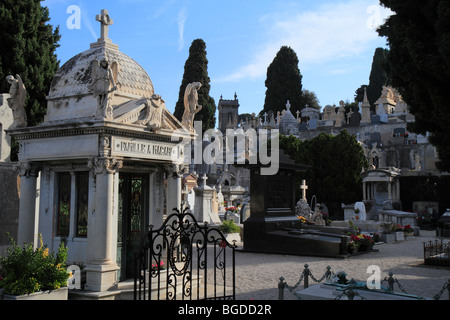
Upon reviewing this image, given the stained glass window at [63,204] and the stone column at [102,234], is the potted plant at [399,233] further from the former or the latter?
the stained glass window at [63,204]

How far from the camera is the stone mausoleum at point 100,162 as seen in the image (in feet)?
24.7

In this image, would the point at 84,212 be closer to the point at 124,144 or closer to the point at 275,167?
the point at 124,144

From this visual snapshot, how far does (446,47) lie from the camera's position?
7781 millimetres

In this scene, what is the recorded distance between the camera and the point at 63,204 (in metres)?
8.52

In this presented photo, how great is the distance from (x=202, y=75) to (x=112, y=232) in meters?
53.6

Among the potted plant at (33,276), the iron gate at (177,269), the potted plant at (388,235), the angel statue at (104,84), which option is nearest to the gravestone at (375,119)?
the potted plant at (388,235)

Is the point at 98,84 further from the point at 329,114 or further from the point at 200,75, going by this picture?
the point at 329,114

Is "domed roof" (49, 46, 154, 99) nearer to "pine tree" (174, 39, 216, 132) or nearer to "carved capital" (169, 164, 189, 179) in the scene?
"carved capital" (169, 164, 189, 179)

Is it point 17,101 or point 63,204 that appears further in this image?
point 17,101

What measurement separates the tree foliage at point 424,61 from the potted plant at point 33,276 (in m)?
7.66

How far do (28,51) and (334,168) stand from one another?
2748 centimetres

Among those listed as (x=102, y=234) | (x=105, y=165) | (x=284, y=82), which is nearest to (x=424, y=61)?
(x=105, y=165)

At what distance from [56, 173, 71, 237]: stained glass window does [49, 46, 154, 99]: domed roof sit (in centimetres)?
164

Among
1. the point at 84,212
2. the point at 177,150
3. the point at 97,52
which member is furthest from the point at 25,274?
the point at 97,52
